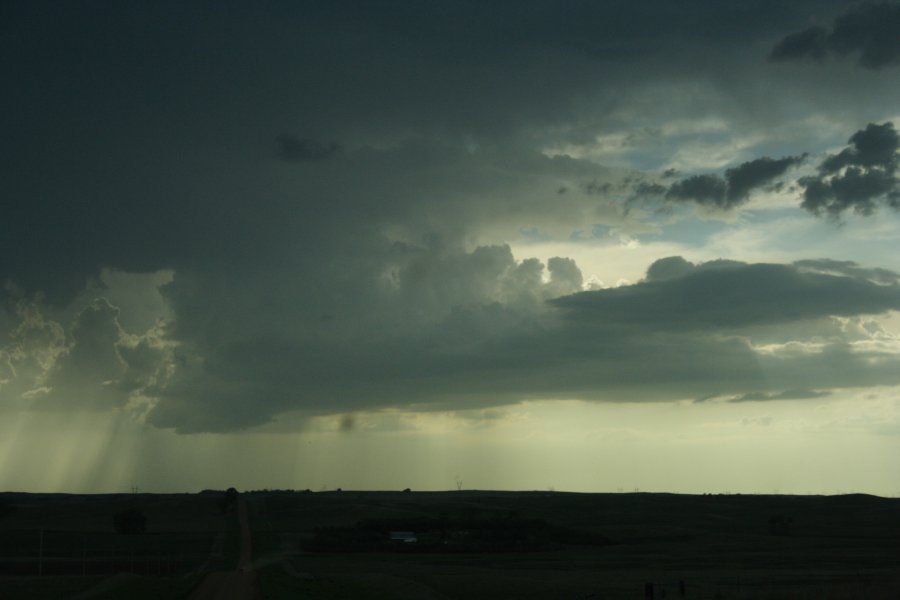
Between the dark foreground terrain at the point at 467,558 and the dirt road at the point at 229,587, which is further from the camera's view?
the dark foreground terrain at the point at 467,558

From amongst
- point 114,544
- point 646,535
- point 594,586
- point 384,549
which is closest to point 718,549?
point 646,535

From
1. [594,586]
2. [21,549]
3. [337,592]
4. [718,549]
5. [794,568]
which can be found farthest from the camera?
[21,549]

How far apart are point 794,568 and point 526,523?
71331 mm

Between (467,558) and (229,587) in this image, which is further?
(467,558)

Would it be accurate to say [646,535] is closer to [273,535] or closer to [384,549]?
[384,549]

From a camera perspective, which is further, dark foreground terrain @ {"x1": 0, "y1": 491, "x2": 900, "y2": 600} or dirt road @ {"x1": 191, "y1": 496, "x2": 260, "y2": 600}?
dark foreground terrain @ {"x1": 0, "y1": 491, "x2": 900, "y2": 600}

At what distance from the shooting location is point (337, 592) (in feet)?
216

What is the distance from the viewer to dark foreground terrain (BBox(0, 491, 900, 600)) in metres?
68.2

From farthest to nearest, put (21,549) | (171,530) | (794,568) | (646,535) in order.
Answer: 1. (171,530)
2. (646,535)
3. (21,549)
4. (794,568)

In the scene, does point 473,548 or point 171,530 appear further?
point 171,530

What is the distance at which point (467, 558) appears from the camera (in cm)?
12444

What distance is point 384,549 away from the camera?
462ft

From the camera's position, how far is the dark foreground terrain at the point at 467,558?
224 feet

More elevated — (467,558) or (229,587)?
(229,587)
